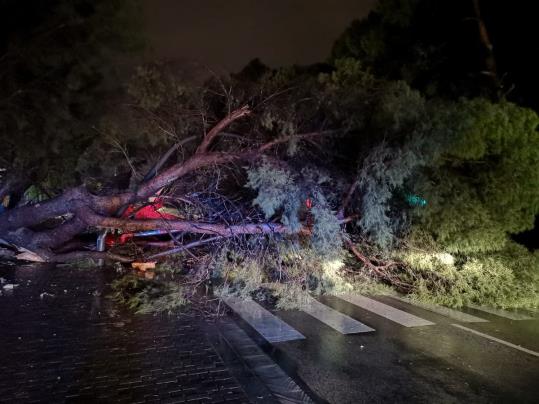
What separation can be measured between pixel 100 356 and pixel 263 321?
109 inches

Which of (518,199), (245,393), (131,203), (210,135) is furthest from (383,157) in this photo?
(131,203)

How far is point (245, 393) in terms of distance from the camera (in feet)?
14.1

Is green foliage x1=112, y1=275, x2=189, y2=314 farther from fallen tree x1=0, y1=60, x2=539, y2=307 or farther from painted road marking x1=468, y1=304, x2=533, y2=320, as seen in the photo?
painted road marking x1=468, y1=304, x2=533, y2=320

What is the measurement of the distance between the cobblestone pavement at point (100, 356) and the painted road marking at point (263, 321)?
0.97 meters

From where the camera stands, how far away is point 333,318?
7.32 meters

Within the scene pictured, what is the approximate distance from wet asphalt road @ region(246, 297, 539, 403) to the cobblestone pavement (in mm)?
1124

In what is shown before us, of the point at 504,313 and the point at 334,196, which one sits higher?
the point at 334,196

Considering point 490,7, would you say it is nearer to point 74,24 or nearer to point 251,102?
point 251,102

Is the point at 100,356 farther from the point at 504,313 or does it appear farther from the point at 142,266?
the point at 504,313

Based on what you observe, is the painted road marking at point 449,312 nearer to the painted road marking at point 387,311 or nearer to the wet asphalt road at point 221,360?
the wet asphalt road at point 221,360

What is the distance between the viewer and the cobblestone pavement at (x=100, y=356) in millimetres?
4113

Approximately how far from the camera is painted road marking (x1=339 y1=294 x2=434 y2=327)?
730cm

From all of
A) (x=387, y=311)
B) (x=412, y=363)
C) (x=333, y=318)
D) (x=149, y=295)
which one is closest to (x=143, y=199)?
(x=149, y=295)

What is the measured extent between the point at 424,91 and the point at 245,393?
38.2 ft
